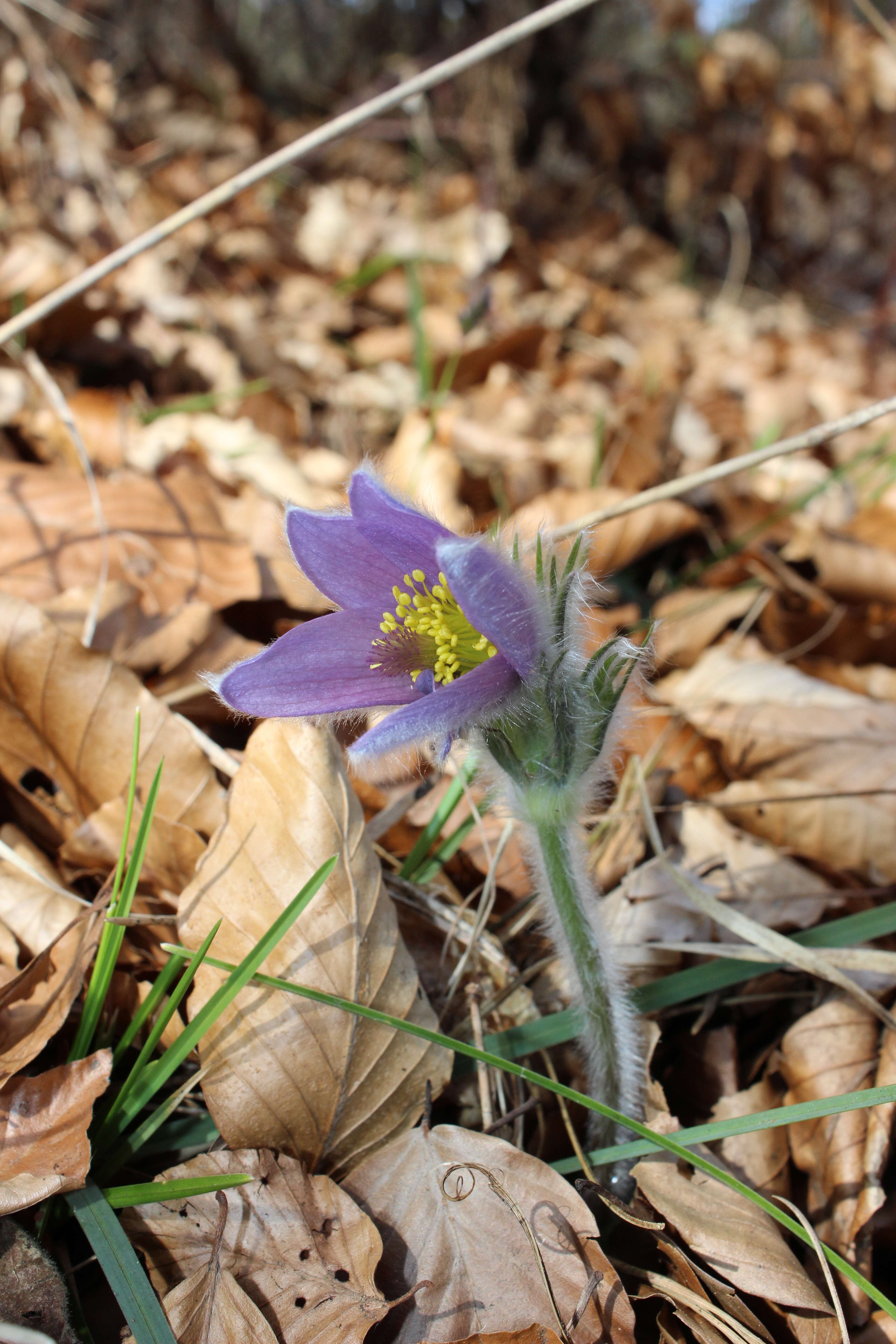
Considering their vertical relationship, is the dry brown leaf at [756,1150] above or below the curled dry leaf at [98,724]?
below

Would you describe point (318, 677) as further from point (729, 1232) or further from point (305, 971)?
point (729, 1232)

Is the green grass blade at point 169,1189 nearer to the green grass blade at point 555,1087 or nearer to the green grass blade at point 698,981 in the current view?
the green grass blade at point 555,1087

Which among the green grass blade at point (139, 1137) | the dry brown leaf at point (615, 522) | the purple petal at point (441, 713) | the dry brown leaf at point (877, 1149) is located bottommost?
the dry brown leaf at point (877, 1149)

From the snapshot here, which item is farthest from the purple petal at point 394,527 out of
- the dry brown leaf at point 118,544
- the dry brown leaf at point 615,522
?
the dry brown leaf at point 615,522

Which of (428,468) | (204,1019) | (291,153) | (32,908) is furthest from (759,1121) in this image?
(428,468)

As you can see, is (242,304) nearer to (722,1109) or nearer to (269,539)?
(269,539)

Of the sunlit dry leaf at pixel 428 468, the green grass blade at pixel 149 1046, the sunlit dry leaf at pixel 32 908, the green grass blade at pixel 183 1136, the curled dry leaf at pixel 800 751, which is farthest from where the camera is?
the sunlit dry leaf at pixel 428 468
